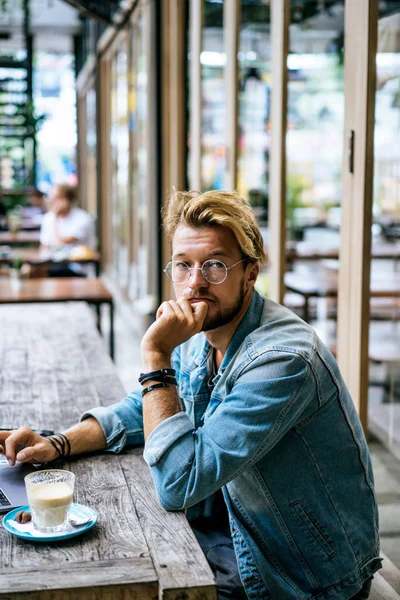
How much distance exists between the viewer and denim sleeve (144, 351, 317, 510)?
59.4 inches

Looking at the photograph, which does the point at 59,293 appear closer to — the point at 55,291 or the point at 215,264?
the point at 55,291

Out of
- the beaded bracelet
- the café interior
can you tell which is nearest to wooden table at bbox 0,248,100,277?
the café interior

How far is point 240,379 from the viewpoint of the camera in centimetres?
159

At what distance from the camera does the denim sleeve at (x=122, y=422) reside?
1.90 meters

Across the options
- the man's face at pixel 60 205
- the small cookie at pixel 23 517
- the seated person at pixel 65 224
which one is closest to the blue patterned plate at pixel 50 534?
the small cookie at pixel 23 517

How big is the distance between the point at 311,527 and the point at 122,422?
534 millimetres

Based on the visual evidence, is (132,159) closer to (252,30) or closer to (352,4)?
(252,30)

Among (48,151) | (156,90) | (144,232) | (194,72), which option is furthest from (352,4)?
(48,151)

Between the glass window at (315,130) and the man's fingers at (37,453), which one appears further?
the glass window at (315,130)

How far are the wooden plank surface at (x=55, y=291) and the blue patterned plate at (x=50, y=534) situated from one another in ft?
9.94

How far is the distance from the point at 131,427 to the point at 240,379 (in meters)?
0.44

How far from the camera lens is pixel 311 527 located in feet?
5.31

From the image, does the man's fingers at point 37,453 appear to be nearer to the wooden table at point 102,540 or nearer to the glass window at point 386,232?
the wooden table at point 102,540

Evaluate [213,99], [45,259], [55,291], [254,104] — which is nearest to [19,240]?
[45,259]
